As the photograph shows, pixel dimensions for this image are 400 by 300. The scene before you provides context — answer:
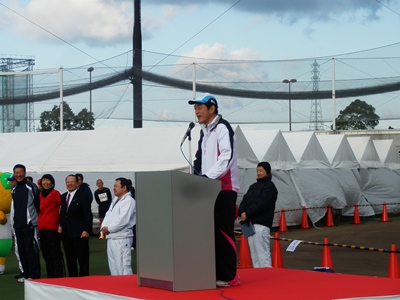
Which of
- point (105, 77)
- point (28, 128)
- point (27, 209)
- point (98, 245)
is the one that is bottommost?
point (98, 245)

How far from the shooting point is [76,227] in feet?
36.6

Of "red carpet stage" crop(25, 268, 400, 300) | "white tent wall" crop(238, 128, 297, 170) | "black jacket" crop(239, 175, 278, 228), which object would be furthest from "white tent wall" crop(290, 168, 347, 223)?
"red carpet stage" crop(25, 268, 400, 300)

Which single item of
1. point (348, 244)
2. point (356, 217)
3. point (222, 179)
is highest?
point (222, 179)

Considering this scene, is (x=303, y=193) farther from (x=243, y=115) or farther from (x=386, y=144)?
(x=386, y=144)

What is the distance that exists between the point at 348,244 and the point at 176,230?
12790 mm

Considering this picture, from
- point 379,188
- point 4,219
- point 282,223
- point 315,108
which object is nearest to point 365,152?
point 379,188

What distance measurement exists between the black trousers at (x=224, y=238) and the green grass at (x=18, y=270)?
446 centimetres

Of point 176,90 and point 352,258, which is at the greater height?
point 176,90

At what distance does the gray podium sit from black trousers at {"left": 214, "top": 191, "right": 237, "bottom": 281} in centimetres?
21

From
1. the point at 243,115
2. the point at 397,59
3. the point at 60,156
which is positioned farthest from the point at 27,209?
the point at 397,59

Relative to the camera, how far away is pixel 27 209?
11.6 metres

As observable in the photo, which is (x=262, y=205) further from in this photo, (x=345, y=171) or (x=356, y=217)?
(x=345, y=171)

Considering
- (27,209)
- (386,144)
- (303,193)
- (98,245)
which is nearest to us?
(27,209)

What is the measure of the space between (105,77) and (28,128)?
9.43 ft
